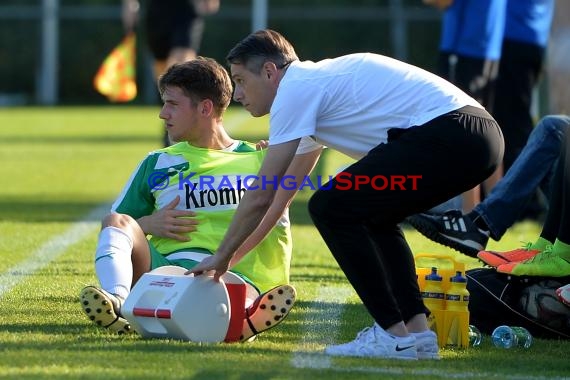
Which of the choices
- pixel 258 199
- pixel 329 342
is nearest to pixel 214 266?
pixel 258 199

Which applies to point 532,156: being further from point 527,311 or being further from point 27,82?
point 27,82

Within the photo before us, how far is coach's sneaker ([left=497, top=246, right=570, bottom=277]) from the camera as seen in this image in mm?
5746

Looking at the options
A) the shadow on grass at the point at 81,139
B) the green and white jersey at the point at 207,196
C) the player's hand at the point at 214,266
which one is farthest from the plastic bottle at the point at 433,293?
the shadow on grass at the point at 81,139

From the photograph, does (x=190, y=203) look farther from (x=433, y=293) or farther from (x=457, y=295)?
(x=457, y=295)

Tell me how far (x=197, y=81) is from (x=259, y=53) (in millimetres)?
883

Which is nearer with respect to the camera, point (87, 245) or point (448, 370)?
point (448, 370)

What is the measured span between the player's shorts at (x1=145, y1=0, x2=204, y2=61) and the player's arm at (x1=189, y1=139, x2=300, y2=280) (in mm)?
8489

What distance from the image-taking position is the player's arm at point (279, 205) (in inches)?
211

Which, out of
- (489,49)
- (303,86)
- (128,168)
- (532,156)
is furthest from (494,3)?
(128,168)

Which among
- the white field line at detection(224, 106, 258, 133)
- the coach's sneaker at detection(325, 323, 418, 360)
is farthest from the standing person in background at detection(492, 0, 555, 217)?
the white field line at detection(224, 106, 258, 133)

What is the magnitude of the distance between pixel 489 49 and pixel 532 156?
2.67 meters

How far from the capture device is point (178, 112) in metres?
5.99

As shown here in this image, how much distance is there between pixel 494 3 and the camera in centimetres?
976

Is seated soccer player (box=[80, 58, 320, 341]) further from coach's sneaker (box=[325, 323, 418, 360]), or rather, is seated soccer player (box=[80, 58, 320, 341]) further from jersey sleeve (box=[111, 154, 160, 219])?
coach's sneaker (box=[325, 323, 418, 360])
